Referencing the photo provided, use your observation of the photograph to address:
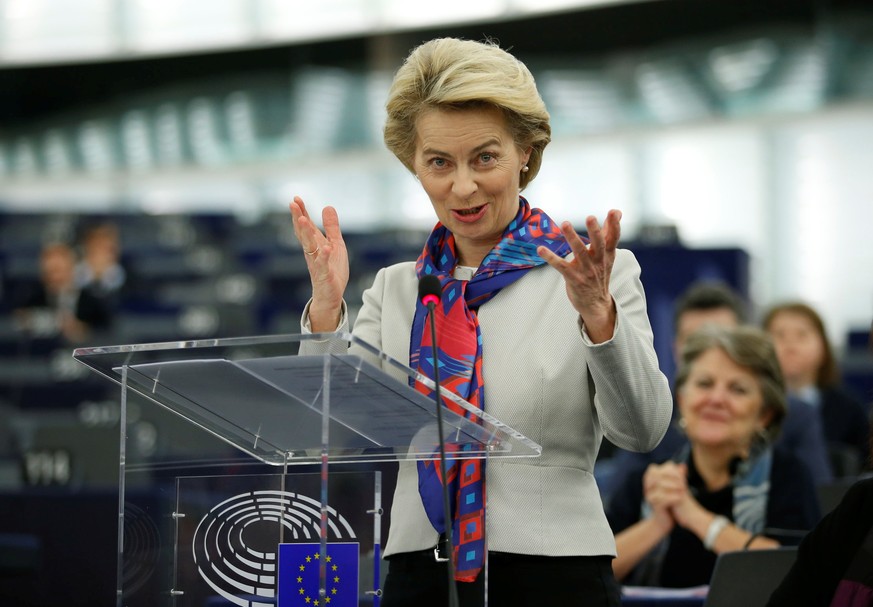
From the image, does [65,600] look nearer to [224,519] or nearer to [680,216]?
[224,519]

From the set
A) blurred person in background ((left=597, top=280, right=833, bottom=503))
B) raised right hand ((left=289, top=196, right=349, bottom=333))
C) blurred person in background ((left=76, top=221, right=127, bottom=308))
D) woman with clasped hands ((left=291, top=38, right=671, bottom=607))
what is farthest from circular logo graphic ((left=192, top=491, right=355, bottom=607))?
blurred person in background ((left=76, top=221, right=127, bottom=308))

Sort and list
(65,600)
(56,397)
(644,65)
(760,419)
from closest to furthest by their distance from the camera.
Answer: (65,600), (760,419), (56,397), (644,65)

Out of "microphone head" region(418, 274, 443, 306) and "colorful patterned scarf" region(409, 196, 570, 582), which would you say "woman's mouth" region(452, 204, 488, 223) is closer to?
"colorful patterned scarf" region(409, 196, 570, 582)

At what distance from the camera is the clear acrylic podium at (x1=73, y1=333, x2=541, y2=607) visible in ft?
4.70

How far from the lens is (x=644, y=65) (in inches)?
389

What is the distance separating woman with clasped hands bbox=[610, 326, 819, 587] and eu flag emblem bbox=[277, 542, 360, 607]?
1480mm

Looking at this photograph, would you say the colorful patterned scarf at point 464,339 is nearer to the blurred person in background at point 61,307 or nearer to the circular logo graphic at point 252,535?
the circular logo graphic at point 252,535

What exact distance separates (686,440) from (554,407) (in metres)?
1.94

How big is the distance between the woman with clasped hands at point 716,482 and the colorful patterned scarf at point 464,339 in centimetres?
134

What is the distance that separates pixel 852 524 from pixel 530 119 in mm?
688

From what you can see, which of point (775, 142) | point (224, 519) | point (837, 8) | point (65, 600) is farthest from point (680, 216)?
point (224, 519)

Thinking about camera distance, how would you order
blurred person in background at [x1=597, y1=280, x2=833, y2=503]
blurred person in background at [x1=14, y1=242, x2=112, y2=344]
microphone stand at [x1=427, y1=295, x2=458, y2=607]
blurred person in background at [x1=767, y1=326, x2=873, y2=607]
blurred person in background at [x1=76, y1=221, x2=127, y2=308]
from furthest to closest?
blurred person in background at [x1=76, y1=221, x2=127, y2=308] → blurred person in background at [x1=14, y1=242, x2=112, y2=344] → blurred person in background at [x1=597, y1=280, x2=833, y2=503] → blurred person in background at [x1=767, y1=326, x2=873, y2=607] → microphone stand at [x1=427, y1=295, x2=458, y2=607]

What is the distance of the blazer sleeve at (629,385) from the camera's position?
1481 mm

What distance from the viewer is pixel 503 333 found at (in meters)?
1.60
